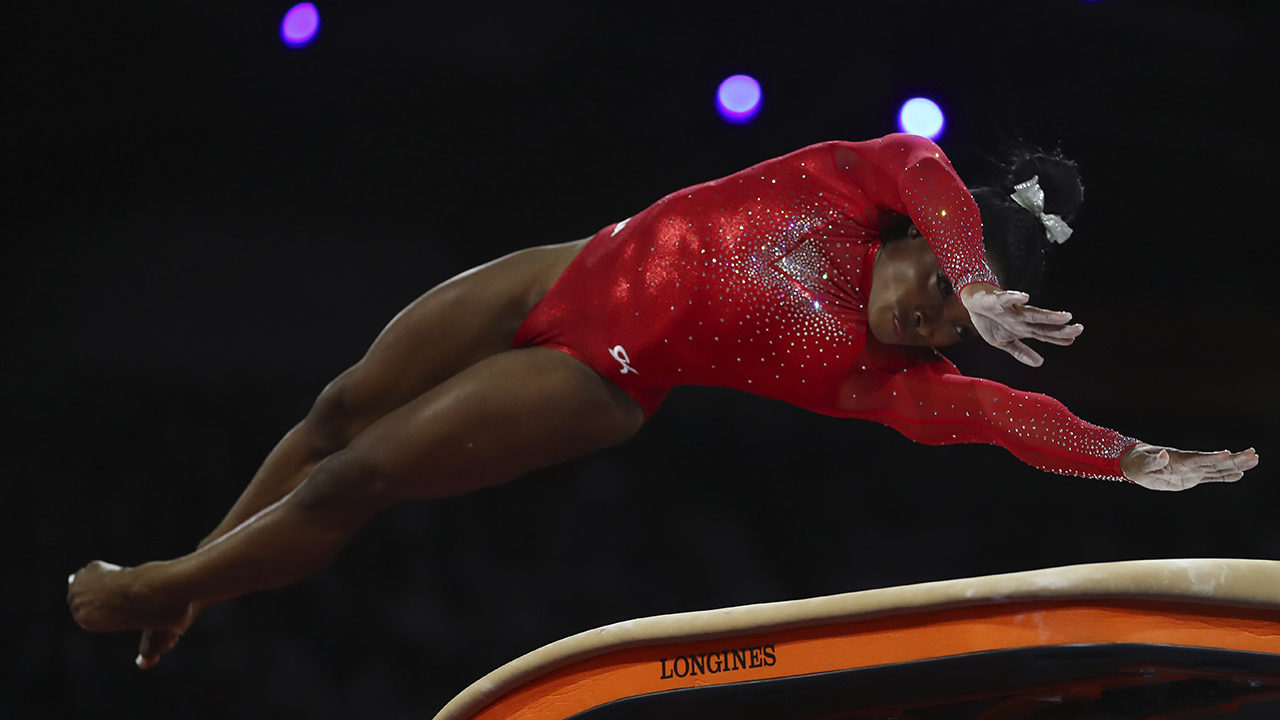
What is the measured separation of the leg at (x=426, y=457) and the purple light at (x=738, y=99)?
3.33 feet

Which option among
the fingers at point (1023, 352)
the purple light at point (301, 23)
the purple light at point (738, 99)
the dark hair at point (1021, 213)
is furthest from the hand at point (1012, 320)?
the purple light at point (301, 23)

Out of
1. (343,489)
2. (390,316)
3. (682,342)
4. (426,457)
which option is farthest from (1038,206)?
(390,316)

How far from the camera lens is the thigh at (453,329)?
77.0 inches

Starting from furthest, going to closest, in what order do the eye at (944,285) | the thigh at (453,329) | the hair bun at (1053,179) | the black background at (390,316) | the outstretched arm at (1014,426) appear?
the black background at (390,316), the thigh at (453,329), the hair bun at (1053,179), the eye at (944,285), the outstretched arm at (1014,426)

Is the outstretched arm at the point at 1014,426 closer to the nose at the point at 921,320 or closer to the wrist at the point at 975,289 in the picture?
the nose at the point at 921,320

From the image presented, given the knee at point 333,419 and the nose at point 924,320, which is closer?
the nose at point 924,320

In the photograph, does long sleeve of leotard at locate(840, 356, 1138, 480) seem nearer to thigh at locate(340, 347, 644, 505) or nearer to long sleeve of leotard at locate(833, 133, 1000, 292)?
long sleeve of leotard at locate(833, 133, 1000, 292)

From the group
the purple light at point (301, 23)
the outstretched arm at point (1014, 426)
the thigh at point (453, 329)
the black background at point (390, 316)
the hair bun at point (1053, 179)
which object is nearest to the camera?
the outstretched arm at point (1014, 426)

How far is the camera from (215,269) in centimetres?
297

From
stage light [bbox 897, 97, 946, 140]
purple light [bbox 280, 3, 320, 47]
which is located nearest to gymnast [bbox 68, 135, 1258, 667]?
stage light [bbox 897, 97, 946, 140]

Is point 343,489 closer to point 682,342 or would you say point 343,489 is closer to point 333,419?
point 333,419

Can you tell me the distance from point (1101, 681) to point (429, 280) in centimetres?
204

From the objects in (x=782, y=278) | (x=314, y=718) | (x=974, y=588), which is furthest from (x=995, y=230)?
(x=314, y=718)

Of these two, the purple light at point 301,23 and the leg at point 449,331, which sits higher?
the purple light at point 301,23
